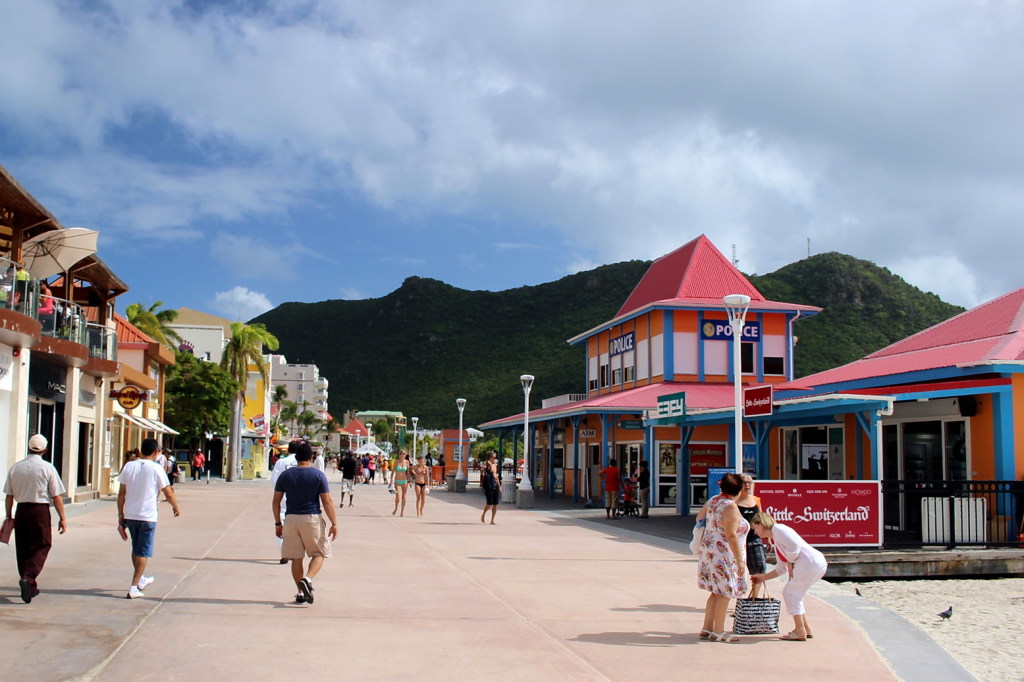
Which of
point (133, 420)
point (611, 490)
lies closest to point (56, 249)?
point (133, 420)

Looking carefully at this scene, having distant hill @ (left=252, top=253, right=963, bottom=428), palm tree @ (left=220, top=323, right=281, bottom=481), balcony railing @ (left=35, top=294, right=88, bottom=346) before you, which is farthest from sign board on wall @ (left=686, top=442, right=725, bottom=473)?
distant hill @ (left=252, top=253, right=963, bottom=428)

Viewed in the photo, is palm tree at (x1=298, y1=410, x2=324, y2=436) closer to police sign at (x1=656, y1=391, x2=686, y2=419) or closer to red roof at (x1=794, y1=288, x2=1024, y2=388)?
police sign at (x1=656, y1=391, x2=686, y2=419)

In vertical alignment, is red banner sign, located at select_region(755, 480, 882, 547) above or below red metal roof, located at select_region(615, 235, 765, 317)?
below

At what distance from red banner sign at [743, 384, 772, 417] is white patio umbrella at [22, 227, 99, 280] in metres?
14.4

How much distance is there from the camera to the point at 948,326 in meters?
22.8

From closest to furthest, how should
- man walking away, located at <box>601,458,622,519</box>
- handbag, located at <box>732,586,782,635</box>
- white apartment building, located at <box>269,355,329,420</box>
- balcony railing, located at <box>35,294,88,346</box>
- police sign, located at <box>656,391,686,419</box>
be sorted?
handbag, located at <box>732,586,782,635</box>
balcony railing, located at <box>35,294,88,346</box>
police sign, located at <box>656,391,686,419</box>
man walking away, located at <box>601,458,622,519</box>
white apartment building, located at <box>269,355,329,420</box>

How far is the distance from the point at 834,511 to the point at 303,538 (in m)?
9.02

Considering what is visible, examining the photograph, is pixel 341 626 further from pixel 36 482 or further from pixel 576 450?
pixel 576 450

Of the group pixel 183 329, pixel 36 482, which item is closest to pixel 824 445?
pixel 36 482

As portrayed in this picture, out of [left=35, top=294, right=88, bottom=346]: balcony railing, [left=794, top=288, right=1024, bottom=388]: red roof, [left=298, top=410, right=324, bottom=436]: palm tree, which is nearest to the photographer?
[left=794, top=288, right=1024, bottom=388]: red roof

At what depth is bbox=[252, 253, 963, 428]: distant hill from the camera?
77.5m

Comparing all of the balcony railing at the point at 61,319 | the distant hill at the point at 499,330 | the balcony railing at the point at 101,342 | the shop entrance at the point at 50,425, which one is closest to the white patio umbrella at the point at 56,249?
the balcony railing at the point at 61,319

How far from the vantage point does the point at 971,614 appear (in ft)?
36.4

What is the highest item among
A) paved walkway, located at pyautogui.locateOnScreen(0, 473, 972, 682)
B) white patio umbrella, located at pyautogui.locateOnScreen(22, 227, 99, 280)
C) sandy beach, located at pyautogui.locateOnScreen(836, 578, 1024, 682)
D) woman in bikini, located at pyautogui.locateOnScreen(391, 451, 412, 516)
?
white patio umbrella, located at pyautogui.locateOnScreen(22, 227, 99, 280)
